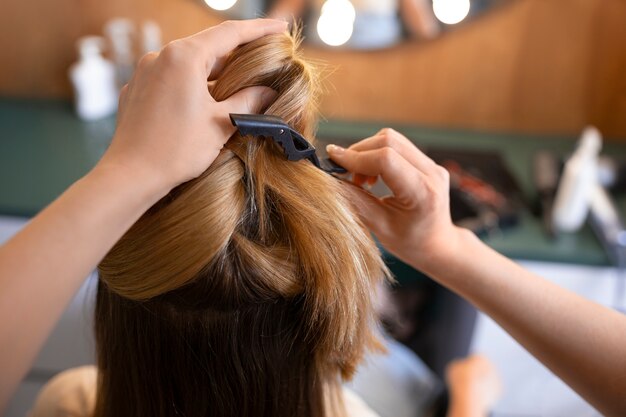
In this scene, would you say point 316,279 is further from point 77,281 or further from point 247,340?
point 77,281

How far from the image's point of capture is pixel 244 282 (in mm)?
698

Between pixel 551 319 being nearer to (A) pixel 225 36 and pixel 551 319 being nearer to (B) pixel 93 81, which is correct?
(A) pixel 225 36

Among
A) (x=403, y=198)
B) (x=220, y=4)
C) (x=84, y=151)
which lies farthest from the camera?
(x=220, y=4)

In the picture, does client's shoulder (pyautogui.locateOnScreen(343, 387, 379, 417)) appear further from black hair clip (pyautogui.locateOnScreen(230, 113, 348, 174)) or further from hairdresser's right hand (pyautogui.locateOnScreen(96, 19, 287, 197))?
hairdresser's right hand (pyautogui.locateOnScreen(96, 19, 287, 197))

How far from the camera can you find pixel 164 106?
1.88ft

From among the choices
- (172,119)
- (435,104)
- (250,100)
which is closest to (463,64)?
(435,104)

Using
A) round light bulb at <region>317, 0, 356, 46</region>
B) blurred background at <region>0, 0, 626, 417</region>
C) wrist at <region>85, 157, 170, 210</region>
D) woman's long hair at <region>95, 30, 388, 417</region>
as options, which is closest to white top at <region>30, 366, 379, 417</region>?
woman's long hair at <region>95, 30, 388, 417</region>

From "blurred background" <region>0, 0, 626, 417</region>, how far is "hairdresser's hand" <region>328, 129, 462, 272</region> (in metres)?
0.60

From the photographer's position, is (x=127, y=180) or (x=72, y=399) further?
(x=72, y=399)

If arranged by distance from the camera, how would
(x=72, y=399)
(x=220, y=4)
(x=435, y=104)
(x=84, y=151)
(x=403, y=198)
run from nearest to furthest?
(x=403, y=198) < (x=72, y=399) < (x=84, y=151) < (x=220, y=4) < (x=435, y=104)

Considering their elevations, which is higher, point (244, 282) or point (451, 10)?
point (451, 10)

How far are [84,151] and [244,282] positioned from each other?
3.60 ft

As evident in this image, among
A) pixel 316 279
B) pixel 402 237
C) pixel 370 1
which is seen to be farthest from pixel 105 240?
pixel 370 1

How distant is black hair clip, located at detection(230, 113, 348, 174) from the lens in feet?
2.04
